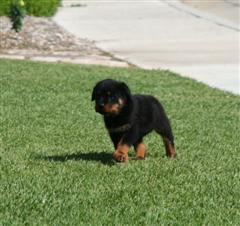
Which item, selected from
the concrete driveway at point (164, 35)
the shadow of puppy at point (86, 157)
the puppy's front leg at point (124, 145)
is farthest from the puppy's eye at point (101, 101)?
the concrete driveway at point (164, 35)

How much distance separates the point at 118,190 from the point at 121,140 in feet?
2.89

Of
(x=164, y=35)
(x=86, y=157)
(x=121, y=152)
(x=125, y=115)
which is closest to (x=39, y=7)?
(x=164, y=35)

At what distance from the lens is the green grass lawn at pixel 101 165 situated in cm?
554

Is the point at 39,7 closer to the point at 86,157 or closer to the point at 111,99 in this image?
the point at 86,157

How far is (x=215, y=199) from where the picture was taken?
607 centimetres

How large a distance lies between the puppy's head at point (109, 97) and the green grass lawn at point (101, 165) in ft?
1.61

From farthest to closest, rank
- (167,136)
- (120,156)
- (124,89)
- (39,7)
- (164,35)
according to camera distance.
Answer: (39,7)
(164,35)
(167,136)
(120,156)
(124,89)

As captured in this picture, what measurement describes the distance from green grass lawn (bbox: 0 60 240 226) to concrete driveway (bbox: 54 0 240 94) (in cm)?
286

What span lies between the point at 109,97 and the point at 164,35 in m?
14.0

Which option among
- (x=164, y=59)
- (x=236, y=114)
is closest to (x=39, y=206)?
(x=236, y=114)

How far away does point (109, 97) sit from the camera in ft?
21.9

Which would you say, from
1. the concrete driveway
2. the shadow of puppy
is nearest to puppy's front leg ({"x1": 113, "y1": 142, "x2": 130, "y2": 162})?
the shadow of puppy

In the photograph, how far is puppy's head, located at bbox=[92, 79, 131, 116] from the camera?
21.8 ft

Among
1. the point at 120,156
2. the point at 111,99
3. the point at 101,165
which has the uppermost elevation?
the point at 111,99
